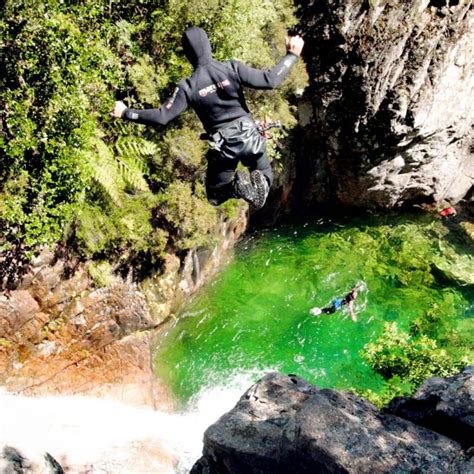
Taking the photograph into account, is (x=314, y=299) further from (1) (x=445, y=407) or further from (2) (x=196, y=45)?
(2) (x=196, y=45)

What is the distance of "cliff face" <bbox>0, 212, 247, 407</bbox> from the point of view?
966cm

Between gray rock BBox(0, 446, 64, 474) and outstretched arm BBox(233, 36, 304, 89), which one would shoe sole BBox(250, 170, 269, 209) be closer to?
outstretched arm BBox(233, 36, 304, 89)

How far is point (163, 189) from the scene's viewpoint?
1087 cm

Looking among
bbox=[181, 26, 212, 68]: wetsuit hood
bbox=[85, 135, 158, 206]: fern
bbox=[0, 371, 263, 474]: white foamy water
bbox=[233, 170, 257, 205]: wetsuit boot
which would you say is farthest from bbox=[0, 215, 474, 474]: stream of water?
bbox=[181, 26, 212, 68]: wetsuit hood

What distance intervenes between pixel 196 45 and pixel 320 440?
5.41m

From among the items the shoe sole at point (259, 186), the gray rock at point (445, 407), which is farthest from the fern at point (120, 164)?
the gray rock at point (445, 407)

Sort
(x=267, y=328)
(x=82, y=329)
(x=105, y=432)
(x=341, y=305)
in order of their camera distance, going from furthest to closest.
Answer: (x=341, y=305), (x=267, y=328), (x=82, y=329), (x=105, y=432)

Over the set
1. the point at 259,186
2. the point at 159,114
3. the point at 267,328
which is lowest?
the point at 267,328

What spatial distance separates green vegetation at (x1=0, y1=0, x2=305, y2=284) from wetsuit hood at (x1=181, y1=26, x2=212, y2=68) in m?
2.75

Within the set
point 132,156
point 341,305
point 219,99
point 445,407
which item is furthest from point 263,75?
point 341,305

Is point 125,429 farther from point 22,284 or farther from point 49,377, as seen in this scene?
point 22,284

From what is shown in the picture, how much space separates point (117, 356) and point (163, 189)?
3893mm

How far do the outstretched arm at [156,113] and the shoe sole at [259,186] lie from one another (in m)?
1.40

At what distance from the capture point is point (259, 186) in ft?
21.6
